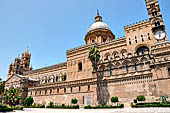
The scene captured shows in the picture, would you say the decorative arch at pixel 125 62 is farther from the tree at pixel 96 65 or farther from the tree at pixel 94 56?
the tree at pixel 94 56

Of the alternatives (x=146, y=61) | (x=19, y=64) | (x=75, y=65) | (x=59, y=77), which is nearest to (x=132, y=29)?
(x=146, y=61)

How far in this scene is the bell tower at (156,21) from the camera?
1203 inches

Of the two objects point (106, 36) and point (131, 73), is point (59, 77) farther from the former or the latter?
point (131, 73)

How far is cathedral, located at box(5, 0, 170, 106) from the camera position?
87.8 feet

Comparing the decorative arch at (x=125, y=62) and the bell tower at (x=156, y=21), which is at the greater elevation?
the bell tower at (x=156, y=21)

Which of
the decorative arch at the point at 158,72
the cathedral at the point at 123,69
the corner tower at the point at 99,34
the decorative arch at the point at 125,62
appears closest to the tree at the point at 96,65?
the cathedral at the point at 123,69

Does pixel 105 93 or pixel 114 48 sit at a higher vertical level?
pixel 114 48

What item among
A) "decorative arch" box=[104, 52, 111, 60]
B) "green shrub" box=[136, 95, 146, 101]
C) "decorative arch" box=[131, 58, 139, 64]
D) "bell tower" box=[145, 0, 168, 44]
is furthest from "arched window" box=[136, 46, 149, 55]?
"green shrub" box=[136, 95, 146, 101]

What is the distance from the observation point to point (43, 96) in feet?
137

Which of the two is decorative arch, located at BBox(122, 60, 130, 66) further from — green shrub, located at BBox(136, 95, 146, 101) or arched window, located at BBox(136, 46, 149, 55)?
green shrub, located at BBox(136, 95, 146, 101)

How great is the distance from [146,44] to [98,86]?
49.5 ft

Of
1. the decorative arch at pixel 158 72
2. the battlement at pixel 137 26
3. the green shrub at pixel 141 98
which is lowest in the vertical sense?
the green shrub at pixel 141 98

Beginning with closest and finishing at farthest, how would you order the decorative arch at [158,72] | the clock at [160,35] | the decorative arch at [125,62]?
the decorative arch at [158,72], the clock at [160,35], the decorative arch at [125,62]

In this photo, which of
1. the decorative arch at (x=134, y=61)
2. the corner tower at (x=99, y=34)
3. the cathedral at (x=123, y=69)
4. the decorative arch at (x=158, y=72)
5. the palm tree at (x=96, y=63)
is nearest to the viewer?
the decorative arch at (x=158, y=72)
